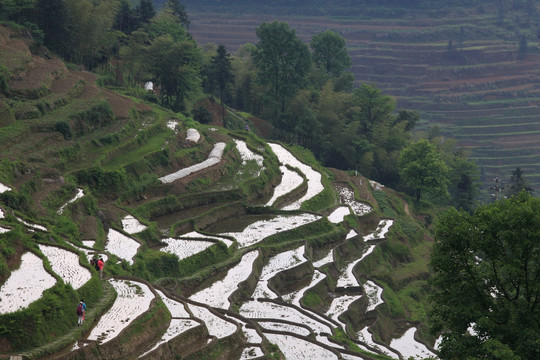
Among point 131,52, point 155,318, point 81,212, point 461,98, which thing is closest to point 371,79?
point 461,98

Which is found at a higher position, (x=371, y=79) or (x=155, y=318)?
(x=155, y=318)

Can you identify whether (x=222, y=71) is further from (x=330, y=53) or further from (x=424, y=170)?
(x=424, y=170)

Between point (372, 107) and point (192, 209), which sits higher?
point (192, 209)

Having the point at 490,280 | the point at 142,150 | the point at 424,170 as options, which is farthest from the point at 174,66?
the point at 490,280

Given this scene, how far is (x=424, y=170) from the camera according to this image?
→ 66250 millimetres

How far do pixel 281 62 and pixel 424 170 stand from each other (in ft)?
67.5

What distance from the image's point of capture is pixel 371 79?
14238cm

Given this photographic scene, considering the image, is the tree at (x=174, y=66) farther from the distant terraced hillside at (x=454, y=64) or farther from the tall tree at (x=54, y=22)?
the distant terraced hillside at (x=454, y=64)

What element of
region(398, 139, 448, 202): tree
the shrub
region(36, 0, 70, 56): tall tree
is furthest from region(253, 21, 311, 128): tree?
the shrub

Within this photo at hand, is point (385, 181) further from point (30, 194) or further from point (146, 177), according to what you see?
point (30, 194)

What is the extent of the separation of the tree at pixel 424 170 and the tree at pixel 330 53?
915 inches

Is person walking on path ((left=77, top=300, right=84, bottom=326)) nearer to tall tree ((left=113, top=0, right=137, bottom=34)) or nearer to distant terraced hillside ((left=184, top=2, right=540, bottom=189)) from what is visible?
tall tree ((left=113, top=0, right=137, bottom=34))

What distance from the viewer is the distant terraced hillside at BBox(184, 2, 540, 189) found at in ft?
406

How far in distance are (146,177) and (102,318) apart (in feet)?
69.0
